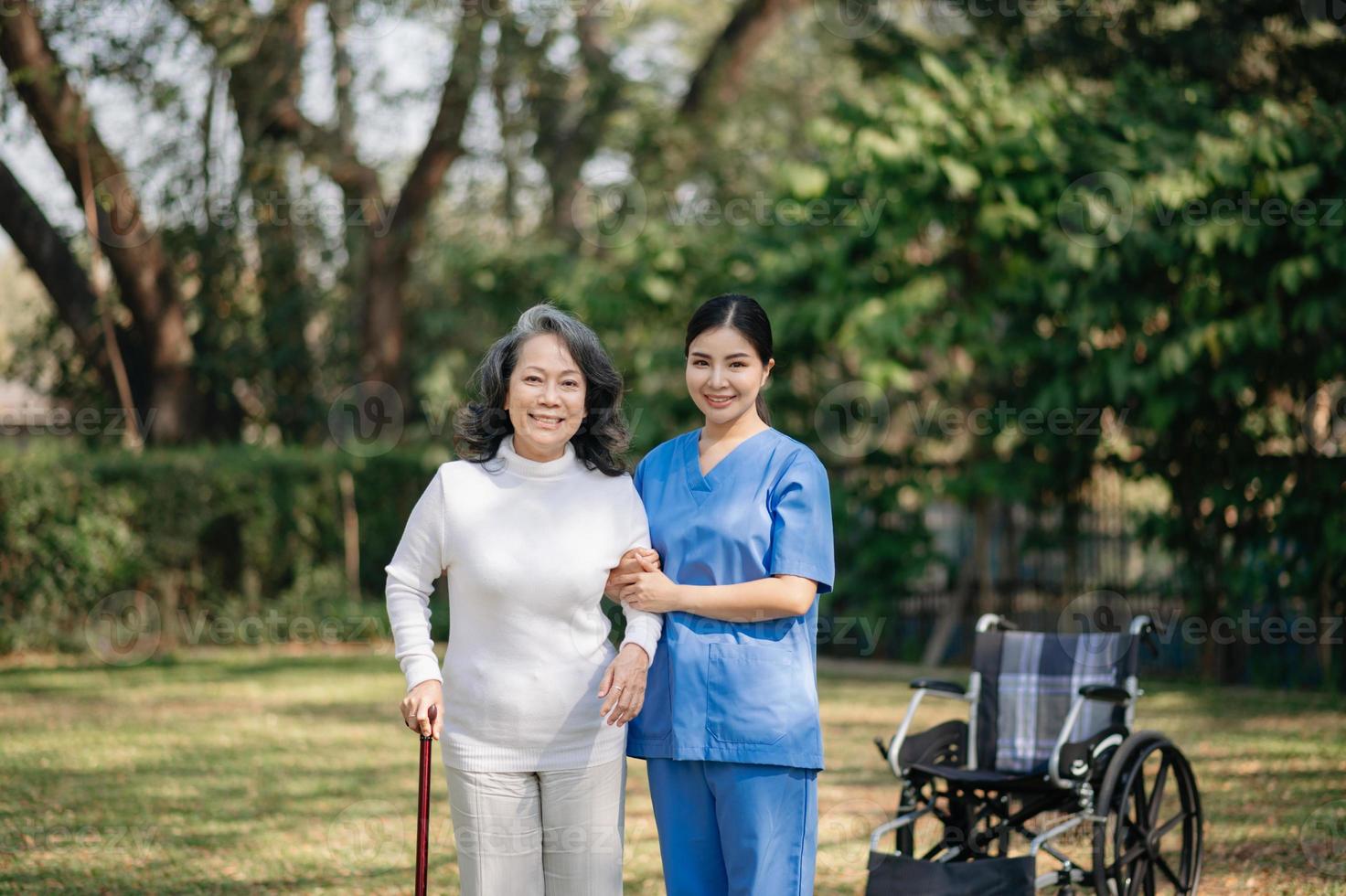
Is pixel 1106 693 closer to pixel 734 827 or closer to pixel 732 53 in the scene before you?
pixel 734 827

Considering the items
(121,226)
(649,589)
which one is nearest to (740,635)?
(649,589)

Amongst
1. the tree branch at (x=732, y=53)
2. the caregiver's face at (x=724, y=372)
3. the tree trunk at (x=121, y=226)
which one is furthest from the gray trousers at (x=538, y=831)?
the tree branch at (x=732, y=53)

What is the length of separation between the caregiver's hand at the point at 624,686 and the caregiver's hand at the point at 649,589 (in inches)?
3.9

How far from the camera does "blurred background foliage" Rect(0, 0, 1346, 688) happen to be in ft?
31.4

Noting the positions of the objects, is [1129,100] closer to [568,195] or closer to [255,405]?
[568,195]

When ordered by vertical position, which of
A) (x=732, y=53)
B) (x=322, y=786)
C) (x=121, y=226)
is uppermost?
(x=732, y=53)

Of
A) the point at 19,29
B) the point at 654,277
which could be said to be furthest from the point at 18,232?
the point at 654,277

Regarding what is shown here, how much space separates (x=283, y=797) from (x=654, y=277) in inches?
242

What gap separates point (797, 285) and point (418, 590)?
8.14 metres

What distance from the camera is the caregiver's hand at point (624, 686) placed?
288 cm

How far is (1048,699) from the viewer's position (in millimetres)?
5004

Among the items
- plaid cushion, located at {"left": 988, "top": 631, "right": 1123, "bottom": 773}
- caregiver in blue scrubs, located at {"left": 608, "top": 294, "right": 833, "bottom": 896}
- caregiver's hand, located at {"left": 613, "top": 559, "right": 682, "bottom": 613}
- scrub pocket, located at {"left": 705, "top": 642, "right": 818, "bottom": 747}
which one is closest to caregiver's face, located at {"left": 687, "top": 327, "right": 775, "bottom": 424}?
caregiver in blue scrubs, located at {"left": 608, "top": 294, "right": 833, "bottom": 896}

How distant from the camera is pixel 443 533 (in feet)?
9.53

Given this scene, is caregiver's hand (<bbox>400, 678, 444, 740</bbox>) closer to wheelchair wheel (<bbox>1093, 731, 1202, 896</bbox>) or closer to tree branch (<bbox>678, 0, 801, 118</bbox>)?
wheelchair wheel (<bbox>1093, 731, 1202, 896</bbox>)
